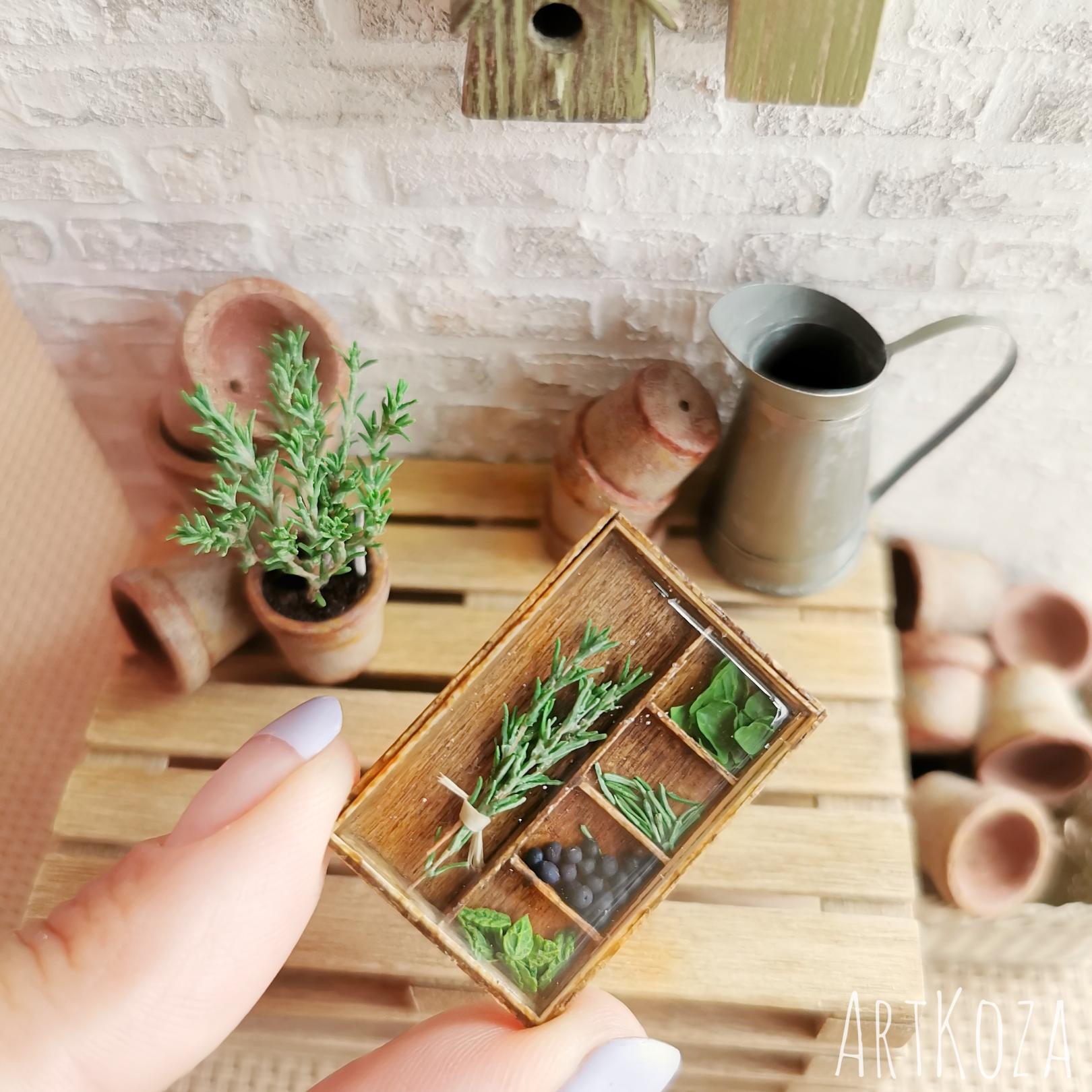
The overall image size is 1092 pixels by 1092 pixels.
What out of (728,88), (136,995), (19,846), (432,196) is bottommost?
(19,846)

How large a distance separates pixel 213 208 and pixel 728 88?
0.50 meters

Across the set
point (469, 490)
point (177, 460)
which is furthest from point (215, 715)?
point (469, 490)

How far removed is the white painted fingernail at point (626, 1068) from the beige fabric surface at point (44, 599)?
84 centimetres

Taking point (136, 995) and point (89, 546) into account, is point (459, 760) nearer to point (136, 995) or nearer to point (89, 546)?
point (136, 995)

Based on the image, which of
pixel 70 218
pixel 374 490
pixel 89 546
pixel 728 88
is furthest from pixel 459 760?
pixel 89 546

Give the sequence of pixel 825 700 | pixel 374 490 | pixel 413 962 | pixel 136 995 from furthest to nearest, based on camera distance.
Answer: pixel 825 700, pixel 413 962, pixel 374 490, pixel 136 995

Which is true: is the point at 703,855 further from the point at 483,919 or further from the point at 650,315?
the point at 650,315

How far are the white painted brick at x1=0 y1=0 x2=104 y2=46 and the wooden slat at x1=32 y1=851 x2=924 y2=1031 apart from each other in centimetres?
71

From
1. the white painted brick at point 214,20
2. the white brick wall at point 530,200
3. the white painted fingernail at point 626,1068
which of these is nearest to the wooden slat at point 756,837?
the white painted fingernail at point 626,1068

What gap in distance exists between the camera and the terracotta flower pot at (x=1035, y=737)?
1.04 metres

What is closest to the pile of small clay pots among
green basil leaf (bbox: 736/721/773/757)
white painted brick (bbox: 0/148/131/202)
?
green basil leaf (bbox: 736/721/773/757)

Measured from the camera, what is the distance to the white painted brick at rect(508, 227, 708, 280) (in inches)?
34.6

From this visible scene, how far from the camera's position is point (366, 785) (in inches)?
26.2

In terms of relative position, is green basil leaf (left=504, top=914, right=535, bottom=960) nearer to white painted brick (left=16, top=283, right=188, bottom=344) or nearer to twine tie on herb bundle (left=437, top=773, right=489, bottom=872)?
twine tie on herb bundle (left=437, top=773, right=489, bottom=872)
